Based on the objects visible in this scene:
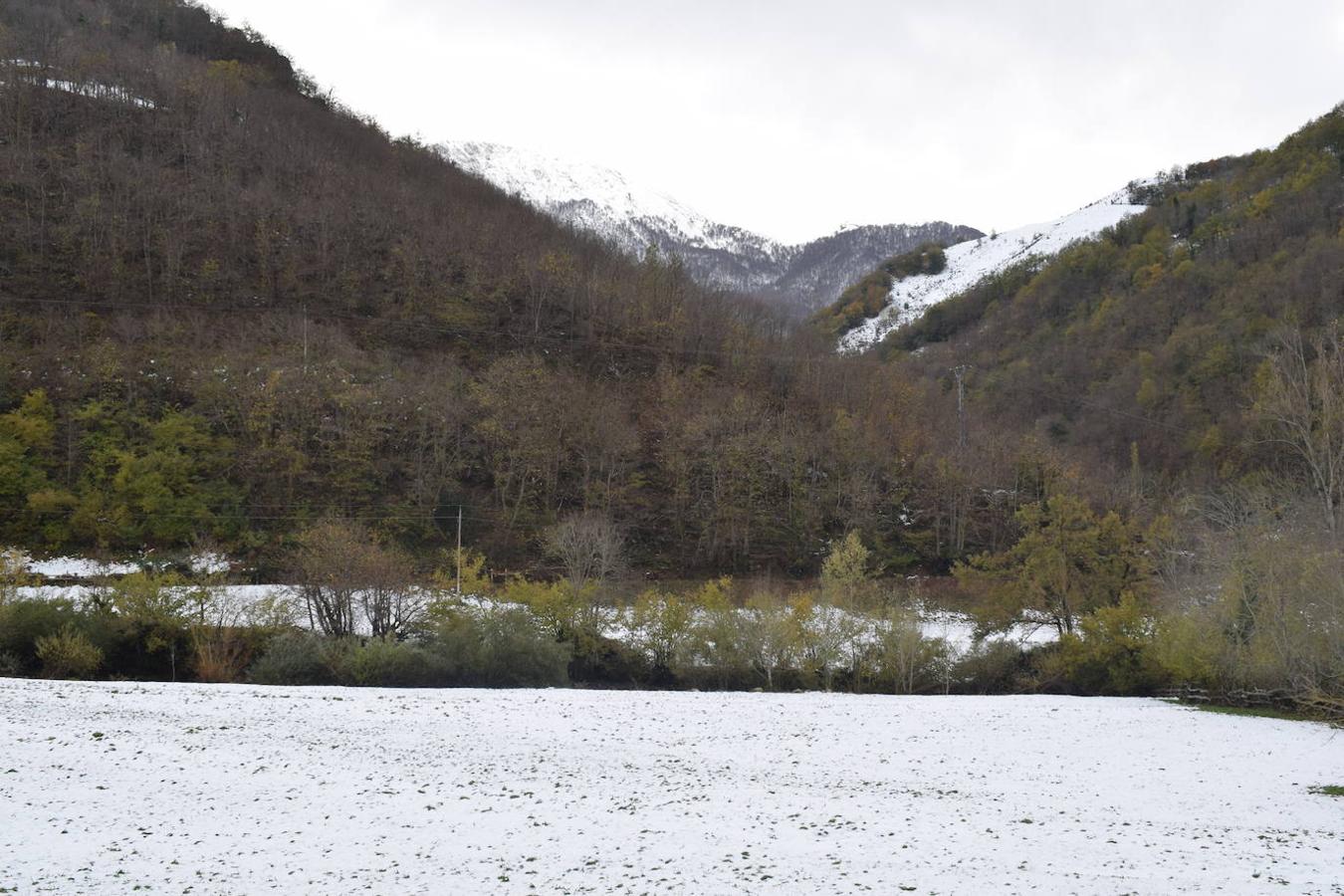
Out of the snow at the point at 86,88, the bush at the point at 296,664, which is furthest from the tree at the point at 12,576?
the snow at the point at 86,88

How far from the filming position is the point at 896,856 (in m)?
13.9

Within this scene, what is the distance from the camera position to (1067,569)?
40094mm

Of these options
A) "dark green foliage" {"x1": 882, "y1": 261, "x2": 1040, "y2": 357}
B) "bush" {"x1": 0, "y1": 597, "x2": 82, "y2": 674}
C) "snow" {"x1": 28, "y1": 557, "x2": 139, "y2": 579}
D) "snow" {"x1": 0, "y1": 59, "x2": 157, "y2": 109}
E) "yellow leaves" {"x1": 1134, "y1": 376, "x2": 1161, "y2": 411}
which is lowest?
"bush" {"x1": 0, "y1": 597, "x2": 82, "y2": 674}

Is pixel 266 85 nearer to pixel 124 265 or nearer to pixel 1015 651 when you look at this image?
pixel 124 265

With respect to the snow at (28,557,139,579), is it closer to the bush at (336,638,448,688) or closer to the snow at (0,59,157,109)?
the bush at (336,638,448,688)

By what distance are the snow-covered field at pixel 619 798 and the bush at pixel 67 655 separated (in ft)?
19.6

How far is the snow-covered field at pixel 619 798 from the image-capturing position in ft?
42.4

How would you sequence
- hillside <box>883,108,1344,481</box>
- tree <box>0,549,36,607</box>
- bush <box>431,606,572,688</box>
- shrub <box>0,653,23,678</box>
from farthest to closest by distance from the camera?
hillside <box>883,108,1344,481</box>, bush <box>431,606,572,688</box>, tree <box>0,549,36,607</box>, shrub <box>0,653,23,678</box>

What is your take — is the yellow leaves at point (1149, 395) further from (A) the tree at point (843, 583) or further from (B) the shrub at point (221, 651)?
(B) the shrub at point (221, 651)

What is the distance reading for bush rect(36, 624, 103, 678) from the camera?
30.4 m

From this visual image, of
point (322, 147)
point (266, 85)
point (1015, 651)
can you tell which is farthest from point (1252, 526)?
point (266, 85)

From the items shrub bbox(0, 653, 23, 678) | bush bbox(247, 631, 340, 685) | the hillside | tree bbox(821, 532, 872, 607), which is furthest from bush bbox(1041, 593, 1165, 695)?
the hillside

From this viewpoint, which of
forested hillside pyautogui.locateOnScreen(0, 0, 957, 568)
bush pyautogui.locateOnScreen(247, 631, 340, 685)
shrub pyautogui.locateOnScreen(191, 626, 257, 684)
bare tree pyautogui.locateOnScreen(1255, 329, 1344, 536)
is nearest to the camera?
bush pyautogui.locateOnScreen(247, 631, 340, 685)

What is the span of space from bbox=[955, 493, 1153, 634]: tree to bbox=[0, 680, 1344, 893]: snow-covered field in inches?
483
